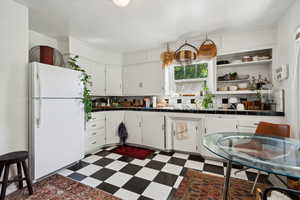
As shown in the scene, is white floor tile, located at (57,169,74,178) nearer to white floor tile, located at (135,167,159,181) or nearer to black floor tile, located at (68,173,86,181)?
black floor tile, located at (68,173,86,181)

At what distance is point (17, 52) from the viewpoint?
5.75 feet

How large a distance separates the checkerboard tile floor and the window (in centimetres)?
179

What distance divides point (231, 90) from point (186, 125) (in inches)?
46.0

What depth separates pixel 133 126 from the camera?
3.15 m

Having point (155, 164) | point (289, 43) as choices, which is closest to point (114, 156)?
point (155, 164)

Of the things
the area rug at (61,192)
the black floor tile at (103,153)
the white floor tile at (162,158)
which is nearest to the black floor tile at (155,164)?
the white floor tile at (162,158)

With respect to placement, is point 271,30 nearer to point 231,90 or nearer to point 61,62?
point 231,90

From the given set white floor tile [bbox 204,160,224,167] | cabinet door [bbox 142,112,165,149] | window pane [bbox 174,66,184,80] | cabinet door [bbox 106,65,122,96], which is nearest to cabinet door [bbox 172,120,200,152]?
white floor tile [bbox 204,160,224,167]

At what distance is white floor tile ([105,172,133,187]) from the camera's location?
177cm

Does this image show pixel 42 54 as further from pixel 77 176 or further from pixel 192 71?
pixel 192 71

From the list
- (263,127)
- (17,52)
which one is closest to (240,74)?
(263,127)

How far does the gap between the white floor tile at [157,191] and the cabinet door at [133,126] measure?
139 cm

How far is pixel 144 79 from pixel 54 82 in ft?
6.77

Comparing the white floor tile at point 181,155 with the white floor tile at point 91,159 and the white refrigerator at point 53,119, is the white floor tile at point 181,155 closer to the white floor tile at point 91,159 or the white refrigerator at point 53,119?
the white floor tile at point 91,159
